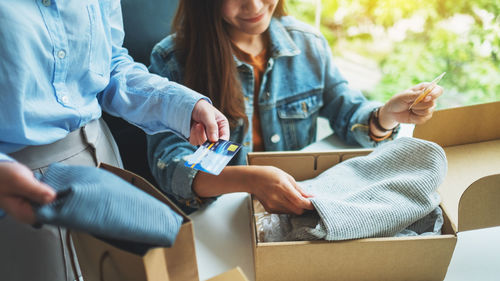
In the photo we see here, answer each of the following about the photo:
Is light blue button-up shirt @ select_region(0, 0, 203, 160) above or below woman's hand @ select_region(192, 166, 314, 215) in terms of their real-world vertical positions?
above

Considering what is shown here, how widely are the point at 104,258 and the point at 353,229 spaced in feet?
1.30

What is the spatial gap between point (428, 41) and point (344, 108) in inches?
97.4

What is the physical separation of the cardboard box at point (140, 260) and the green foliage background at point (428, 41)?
277 centimetres

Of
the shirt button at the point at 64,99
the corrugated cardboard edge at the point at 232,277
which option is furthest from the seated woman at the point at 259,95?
the shirt button at the point at 64,99

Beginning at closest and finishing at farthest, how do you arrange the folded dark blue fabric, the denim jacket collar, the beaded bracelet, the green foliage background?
the folded dark blue fabric → the beaded bracelet → the denim jacket collar → the green foliage background

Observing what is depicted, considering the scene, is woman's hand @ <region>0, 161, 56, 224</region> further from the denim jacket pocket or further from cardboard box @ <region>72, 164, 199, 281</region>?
the denim jacket pocket

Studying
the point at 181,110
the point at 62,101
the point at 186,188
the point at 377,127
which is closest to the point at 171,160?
the point at 186,188

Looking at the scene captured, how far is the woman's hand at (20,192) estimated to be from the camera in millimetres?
389

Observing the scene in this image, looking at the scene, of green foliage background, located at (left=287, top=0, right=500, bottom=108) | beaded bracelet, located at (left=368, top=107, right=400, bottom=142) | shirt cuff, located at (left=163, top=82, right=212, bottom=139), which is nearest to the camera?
shirt cuff, located at (left=163, top=82, right=212, bottom=139)

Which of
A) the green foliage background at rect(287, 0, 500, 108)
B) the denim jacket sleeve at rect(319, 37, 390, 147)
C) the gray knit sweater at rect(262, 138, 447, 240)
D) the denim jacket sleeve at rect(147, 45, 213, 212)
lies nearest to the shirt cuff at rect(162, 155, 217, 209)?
the denim jacket sleeve at rect(147, 45, 213, 212)

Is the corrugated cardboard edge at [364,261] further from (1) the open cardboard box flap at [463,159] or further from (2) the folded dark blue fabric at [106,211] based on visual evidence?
(2) the folded dark blue fabric at [106,211]

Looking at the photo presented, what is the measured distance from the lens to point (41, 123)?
66 cm

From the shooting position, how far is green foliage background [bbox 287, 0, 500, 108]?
3.04 metres

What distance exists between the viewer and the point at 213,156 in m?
0.71
